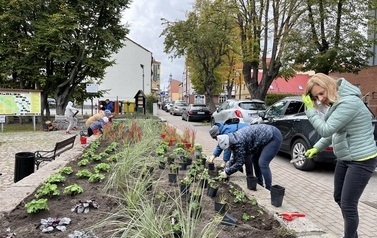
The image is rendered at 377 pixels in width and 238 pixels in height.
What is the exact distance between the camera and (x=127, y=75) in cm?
4762

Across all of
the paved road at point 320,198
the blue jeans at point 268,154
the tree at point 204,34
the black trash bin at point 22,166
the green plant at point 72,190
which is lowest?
the paved road at point 320,198

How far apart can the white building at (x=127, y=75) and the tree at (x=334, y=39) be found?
34338 mm

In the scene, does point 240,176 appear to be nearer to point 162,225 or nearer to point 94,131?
point 162,225

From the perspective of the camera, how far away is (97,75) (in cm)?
2223

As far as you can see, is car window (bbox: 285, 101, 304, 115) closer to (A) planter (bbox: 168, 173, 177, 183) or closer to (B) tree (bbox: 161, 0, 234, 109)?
(A) planter (bbox: 168, 173, 177, 183)

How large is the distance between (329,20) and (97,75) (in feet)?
49.6

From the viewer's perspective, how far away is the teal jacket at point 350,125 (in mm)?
2619

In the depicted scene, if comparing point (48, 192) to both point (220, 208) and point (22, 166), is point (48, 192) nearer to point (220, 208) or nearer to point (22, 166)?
point (220, 208)

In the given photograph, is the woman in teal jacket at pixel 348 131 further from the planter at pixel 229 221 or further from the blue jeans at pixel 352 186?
the planter at pixel 229 221

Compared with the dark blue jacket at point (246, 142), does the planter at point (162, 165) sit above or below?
below

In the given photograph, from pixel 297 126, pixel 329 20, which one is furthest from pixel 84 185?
pixel 329 20

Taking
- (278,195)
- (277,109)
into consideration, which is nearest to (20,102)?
(277,109)

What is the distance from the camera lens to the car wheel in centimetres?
721

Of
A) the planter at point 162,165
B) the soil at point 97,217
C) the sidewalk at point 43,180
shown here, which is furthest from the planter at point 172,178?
the sidewalk at point 43,180
